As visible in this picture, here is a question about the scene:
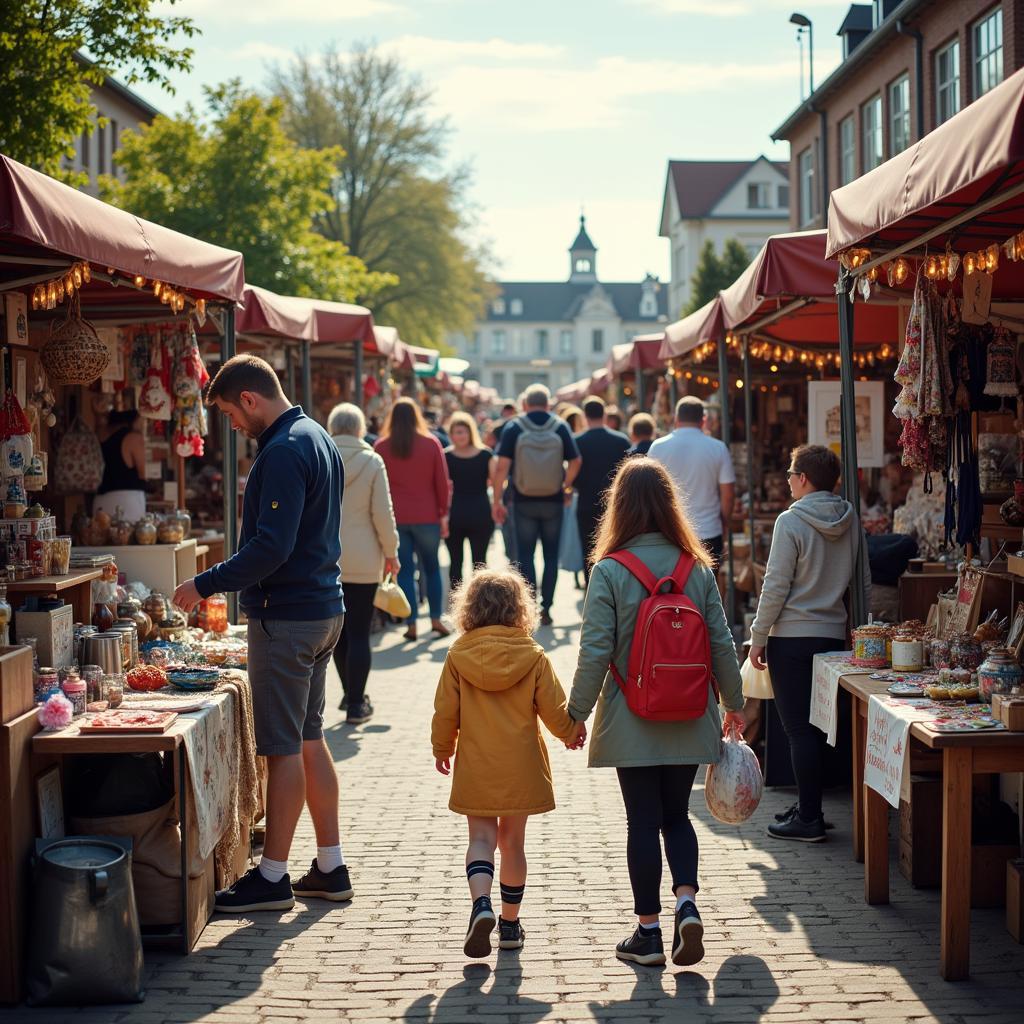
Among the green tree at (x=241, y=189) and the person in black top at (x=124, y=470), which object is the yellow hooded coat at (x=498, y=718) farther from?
the green tree at (x=241, y=189)

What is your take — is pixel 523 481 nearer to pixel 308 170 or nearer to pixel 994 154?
pixel 994 154

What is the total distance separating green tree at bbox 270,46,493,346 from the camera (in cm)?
4472

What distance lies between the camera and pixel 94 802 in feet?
16.3

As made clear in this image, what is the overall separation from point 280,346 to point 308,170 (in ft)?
56.0

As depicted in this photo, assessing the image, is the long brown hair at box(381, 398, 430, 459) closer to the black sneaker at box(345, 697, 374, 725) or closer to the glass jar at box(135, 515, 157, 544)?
the black sneaker at box(345, 697, 374, 725)

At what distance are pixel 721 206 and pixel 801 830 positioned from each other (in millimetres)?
58870

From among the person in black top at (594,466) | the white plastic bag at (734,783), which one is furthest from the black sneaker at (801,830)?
the person in black top at (594,466)

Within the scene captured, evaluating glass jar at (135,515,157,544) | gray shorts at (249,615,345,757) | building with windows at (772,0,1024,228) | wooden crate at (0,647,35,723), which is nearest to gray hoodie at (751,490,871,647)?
gray shorts at (249,615,345,757)

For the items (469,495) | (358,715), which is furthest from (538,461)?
(358,715)

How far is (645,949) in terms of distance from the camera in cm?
479

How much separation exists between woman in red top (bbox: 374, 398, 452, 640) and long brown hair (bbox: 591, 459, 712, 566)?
20.1 ft

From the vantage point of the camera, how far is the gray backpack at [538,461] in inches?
492

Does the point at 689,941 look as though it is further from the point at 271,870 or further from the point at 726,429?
the point at 726,429

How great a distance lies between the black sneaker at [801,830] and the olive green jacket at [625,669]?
1.79m
